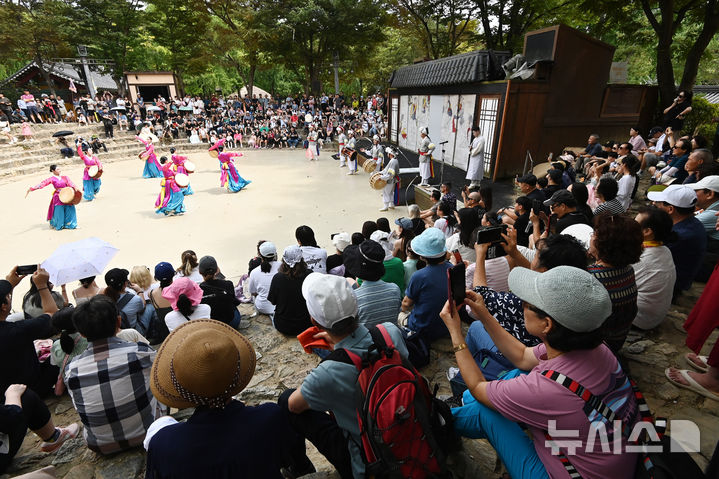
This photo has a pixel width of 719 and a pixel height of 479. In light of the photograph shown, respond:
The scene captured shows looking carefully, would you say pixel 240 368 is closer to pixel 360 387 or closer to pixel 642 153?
pixel 360 387

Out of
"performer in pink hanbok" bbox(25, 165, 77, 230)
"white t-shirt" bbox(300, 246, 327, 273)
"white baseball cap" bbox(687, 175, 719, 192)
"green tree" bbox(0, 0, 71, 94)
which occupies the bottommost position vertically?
"performer in pink hanbok" bbox(25, 165, 77, 230)

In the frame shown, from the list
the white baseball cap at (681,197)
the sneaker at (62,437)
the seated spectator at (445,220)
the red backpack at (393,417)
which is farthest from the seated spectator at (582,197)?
the sneaker at (62,437)

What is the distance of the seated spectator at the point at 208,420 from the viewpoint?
1.31 m

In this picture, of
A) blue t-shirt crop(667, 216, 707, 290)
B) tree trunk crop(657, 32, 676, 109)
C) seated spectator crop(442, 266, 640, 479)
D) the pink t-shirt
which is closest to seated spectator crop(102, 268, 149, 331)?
seated spectator crop(442, 266, 640, 479)

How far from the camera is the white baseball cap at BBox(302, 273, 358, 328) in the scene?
1715mm

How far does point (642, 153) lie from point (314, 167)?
430 inches

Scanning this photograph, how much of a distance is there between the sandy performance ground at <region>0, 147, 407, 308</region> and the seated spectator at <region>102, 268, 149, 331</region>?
2546mm

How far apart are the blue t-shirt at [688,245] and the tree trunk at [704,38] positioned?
9843 millimetres

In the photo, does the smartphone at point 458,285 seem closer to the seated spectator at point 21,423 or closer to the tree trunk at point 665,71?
the seated spectator at point 21,423

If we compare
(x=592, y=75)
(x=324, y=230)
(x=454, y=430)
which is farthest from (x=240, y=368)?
(x=592, y=75)

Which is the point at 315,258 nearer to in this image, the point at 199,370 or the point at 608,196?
the point at 199,370

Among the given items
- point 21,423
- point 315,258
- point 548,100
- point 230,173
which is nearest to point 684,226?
point 315,258

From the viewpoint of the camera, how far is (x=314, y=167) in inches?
603

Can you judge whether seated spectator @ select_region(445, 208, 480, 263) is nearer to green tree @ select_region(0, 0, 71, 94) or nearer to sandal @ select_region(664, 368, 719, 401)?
sandal @ select_region(664, 368, 719, 401)
